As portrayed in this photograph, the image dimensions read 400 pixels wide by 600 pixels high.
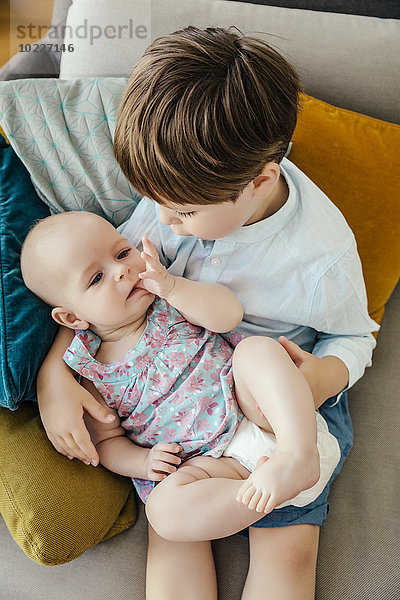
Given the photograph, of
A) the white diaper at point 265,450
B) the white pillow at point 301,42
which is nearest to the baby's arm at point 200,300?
the white diaper at point 265,450

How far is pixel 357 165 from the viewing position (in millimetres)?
1288

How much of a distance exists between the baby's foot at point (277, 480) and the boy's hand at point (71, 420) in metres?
0.34

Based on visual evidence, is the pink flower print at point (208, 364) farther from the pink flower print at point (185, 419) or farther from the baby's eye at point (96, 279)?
the baby's eye at point (96, 279)

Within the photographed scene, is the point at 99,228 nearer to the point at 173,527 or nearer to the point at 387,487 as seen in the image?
the point at 173,527

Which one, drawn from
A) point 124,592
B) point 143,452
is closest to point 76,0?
point 143,452

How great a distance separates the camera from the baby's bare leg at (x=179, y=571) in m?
1.04

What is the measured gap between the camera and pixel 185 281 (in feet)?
3.60

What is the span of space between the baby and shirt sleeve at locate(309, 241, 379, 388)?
163 mm

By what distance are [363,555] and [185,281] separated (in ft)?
2.13

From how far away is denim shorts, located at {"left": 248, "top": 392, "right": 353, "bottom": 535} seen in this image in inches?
41.8

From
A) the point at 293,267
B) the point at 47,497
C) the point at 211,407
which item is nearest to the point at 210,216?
the point at 293,267

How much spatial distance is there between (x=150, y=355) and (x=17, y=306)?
0.91ft

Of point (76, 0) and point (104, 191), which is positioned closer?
point (104, 191)

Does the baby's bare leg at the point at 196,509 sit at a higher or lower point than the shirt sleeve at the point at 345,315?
lower
